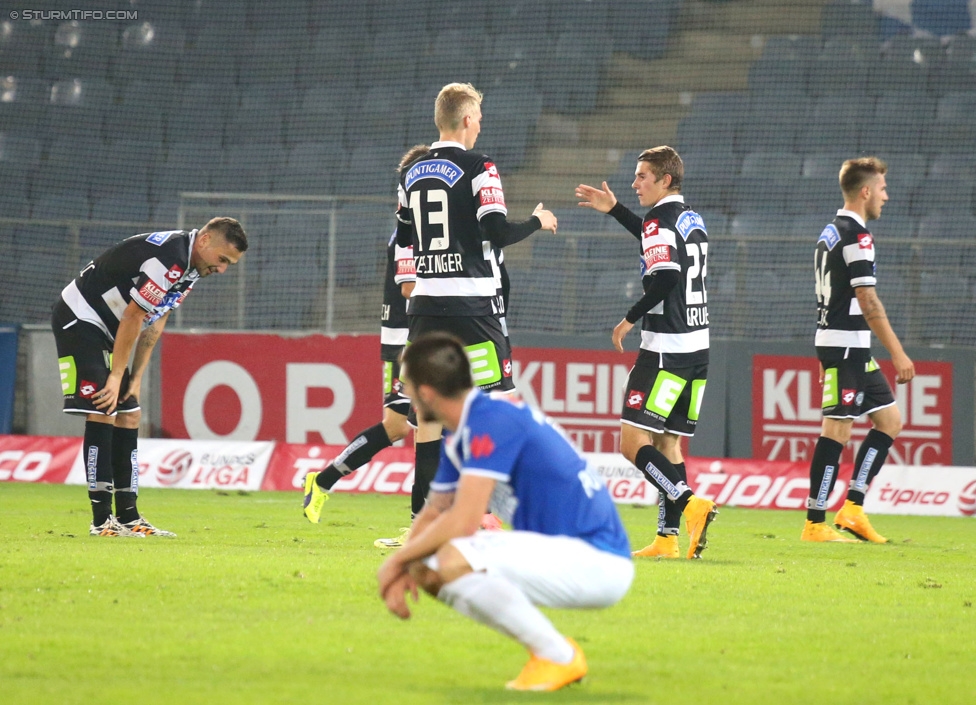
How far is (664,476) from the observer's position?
7223mm

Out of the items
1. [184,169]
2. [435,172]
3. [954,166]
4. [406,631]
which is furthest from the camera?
[184,169]

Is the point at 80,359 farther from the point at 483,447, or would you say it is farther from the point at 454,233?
the point at 483,447

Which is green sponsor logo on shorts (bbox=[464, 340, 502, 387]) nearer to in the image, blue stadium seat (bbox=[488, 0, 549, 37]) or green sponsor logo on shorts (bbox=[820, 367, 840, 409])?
green sponsor logo on shorts (bbox=[820, 367, 840, 409])

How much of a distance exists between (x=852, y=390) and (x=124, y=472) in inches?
185

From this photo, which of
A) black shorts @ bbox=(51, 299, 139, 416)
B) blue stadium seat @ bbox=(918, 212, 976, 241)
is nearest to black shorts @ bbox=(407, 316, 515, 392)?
black shorts @ bbox=(51, 299, 139, 416)

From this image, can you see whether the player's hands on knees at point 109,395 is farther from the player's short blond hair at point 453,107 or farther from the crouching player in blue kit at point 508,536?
the crouching player in blue kit at point 508,536

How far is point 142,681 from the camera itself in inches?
153

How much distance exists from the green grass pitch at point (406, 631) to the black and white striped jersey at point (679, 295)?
119cm

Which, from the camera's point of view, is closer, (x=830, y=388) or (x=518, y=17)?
(x=830, y=388)

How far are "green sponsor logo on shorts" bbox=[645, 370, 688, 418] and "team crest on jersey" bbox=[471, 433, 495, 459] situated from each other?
3.75m

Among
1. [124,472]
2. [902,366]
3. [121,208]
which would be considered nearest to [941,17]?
[121,208]

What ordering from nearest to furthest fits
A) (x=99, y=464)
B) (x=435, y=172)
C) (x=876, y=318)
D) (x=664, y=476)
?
(x=435, y=172), (x=664, y=476), (x=99, y=464), (x=876, y=318)

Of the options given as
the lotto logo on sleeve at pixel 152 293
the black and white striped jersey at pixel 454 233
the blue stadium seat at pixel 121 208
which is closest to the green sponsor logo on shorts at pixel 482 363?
the black and white striped jersey at pixel 454 233

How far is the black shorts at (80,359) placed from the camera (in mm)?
7602
